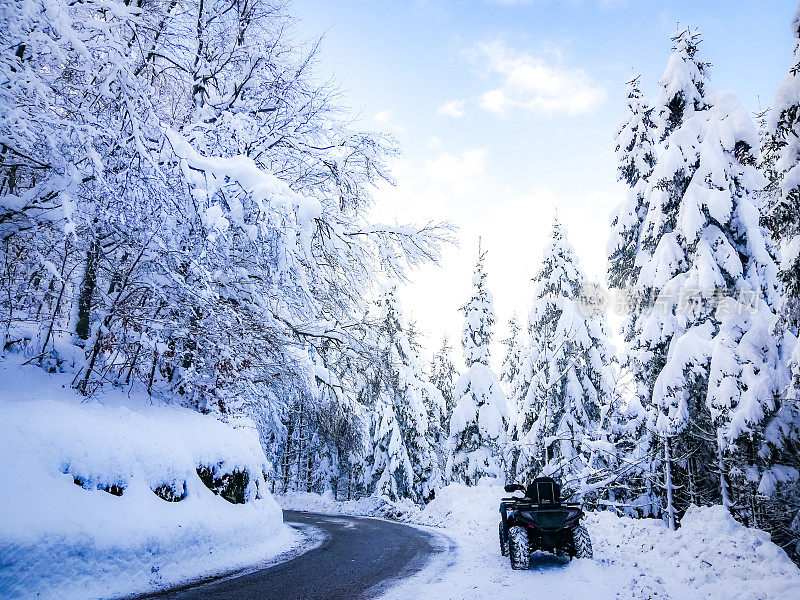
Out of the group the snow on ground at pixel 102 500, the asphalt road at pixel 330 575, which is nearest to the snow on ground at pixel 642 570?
the asphalt road at pixel 330 575

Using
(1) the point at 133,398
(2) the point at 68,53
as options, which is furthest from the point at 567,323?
(2) the point at 68,53

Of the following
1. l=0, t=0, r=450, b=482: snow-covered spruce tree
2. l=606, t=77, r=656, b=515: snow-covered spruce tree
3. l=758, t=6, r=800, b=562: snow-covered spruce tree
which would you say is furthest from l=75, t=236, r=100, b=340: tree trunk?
l=606, t=77, r=656, b=515: snow-covered spruce tree

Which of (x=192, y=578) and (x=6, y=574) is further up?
(x=6, y=574)

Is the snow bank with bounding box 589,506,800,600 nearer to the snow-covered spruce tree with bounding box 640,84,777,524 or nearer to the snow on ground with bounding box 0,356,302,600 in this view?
the snow-covered spruce tree with bounding box 640,84,777,524

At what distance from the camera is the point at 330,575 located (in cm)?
799

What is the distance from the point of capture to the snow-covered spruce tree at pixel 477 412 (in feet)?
85.8

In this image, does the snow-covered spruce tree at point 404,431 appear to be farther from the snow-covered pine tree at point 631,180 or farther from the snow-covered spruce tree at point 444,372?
the snow-covered pine tree at point 631,180

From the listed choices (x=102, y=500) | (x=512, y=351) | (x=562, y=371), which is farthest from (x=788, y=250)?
(x=512, y=351)

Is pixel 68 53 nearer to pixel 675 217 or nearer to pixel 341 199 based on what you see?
pixel 341 199

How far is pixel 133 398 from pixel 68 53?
5911 mm

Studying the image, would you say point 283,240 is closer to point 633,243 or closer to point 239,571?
point 239,571

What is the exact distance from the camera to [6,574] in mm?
5508

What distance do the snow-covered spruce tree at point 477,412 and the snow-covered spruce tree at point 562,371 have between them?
2.11m

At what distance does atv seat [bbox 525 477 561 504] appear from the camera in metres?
9.73
